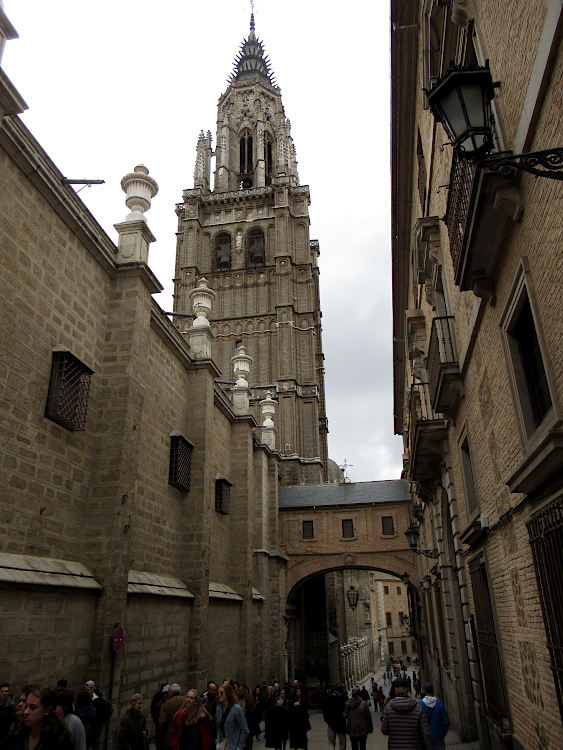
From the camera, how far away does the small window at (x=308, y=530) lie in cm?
2809

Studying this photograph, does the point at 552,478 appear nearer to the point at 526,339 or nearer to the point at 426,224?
the point at 526,339

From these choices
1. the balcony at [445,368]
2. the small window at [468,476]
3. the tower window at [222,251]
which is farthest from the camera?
the tower window at [222,251]

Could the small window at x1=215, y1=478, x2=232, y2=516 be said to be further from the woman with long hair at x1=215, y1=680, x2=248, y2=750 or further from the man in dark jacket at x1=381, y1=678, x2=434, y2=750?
the man in dark jacket at x1=381, y1=678, x2=434, y2=750

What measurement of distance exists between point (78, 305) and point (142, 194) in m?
3.23

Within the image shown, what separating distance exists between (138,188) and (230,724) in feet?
31.8

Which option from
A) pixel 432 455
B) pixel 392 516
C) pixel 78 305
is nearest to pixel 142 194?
pixel 78 305

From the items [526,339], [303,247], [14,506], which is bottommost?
[14,506]

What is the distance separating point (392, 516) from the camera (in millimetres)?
28078

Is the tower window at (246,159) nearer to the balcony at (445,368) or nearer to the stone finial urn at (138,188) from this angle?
the stone finial urn at (138,188)

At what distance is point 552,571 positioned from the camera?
480cm

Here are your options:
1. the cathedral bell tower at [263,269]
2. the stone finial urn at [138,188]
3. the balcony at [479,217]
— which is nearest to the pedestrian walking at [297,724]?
the balcony at [479,217]

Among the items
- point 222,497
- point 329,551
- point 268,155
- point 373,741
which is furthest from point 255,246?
point 373,741

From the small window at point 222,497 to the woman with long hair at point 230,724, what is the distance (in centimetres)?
1034

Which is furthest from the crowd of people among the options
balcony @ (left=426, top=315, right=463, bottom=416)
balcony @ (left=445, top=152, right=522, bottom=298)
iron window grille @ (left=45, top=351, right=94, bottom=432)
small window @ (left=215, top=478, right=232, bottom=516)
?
small window @ (left=215, top=478, right=232, bottom=516)
